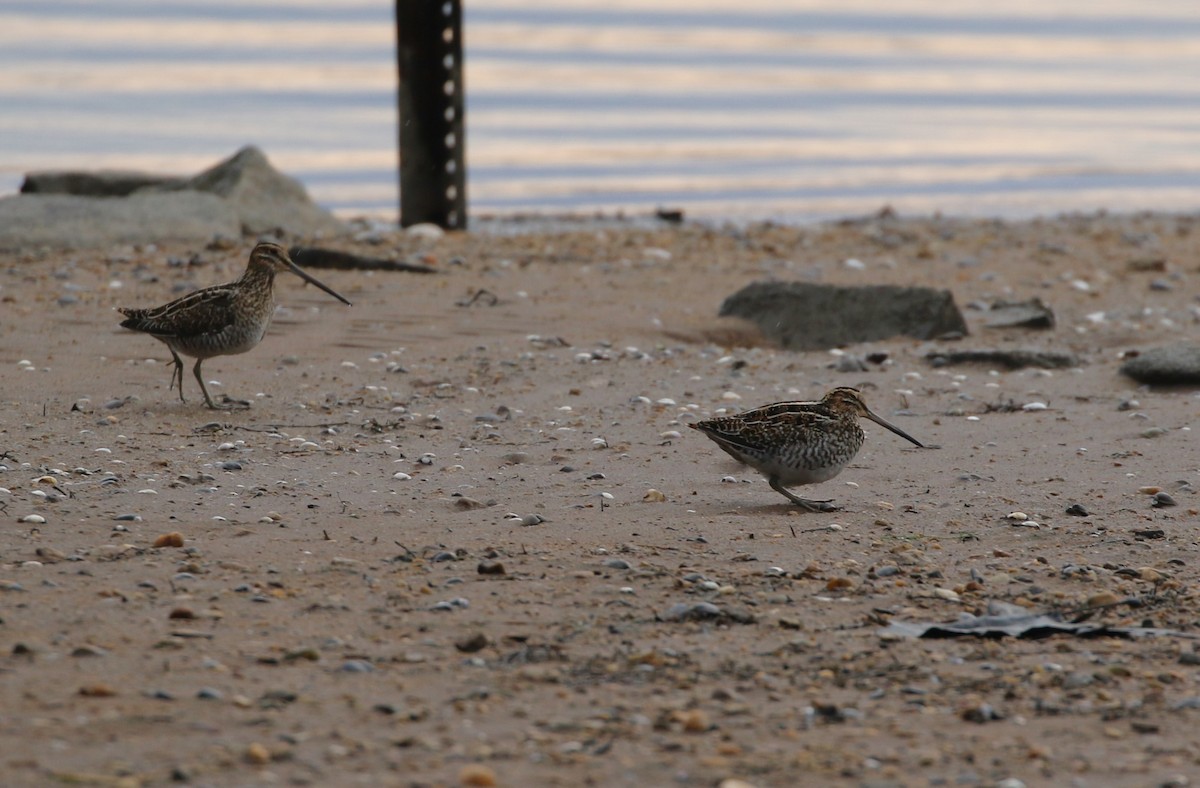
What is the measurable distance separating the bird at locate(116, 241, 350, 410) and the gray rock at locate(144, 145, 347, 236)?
6.07 meters

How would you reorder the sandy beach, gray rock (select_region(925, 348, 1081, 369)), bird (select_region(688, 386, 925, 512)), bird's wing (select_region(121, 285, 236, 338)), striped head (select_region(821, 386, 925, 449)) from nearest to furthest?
the sandy beach → bird (select_region(688, 386, 925, 512)) → striped head (select_region(821, 386, 925, 449)) → bird's wing (select_region(121, 285, 236, 338)) → gray rock (select_region(925, 348, 1081, 369))

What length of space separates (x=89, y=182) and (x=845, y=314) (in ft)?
28.6

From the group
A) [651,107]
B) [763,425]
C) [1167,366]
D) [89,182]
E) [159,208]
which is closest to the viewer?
[763,425]

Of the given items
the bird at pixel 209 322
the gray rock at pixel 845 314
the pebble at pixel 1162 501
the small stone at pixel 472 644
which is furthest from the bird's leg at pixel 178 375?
the pebble at pixel 1162 501

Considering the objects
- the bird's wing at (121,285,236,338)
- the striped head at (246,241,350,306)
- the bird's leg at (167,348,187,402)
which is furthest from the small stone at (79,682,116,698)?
the striped head at (246,241,350,306)

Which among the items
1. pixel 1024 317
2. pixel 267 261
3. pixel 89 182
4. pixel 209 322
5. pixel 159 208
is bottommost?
pixel 1024 317

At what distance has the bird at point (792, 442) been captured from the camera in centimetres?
777

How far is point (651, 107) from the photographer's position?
2895 centimetres

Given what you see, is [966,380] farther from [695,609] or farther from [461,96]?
[461,96]

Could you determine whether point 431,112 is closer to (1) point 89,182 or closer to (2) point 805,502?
(1) point 89,182

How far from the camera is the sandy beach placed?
4879mm

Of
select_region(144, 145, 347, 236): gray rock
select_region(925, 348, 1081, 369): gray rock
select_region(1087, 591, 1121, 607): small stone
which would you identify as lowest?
select_region(1087, 591, 1121, 607): small stone

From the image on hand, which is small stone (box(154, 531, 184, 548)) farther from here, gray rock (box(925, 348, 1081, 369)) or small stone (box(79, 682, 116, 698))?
gray rock (box(925, 348, 1081, 369))

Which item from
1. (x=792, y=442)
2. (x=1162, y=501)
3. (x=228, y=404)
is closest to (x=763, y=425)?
(x=792, y=442)
